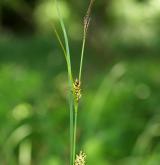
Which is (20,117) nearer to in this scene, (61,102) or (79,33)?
(61,102)

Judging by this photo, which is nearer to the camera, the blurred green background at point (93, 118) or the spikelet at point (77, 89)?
the spikelet at point (77, 89)

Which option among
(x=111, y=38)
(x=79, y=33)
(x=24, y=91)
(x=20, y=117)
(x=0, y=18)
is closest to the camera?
(x=20, y=117)

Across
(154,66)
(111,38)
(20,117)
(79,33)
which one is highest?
(79,33)

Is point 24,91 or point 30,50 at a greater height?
point 30,50

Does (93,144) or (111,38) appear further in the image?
(111,38)

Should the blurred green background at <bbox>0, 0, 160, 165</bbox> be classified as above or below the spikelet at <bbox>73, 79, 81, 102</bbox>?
above

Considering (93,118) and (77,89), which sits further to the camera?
(93,118)

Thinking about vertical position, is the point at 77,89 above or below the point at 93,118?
below

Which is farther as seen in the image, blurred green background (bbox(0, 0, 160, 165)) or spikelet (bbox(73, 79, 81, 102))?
blurred green background (bbox(0, 0, 160, 165))

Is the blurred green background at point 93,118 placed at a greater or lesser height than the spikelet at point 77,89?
greater

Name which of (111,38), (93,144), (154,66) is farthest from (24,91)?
(111,38)

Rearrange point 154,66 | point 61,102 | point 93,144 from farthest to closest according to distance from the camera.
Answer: point 154,66 → point 61,102 → point 93,144
